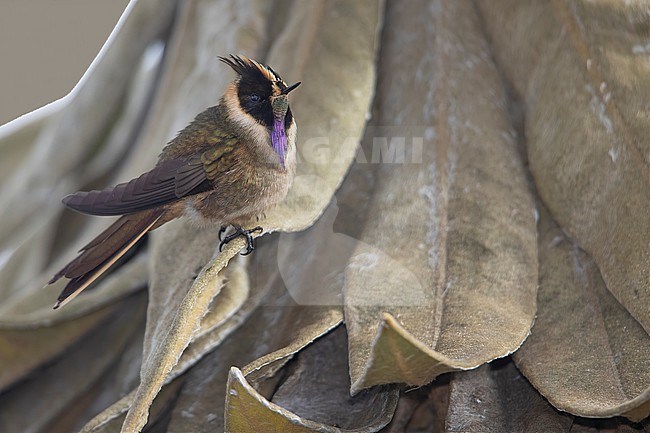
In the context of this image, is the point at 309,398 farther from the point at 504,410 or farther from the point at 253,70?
the point at 253,70

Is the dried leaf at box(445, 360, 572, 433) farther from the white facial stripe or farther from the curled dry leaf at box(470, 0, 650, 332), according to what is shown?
the white facial stripe

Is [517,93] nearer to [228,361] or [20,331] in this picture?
[228,361]

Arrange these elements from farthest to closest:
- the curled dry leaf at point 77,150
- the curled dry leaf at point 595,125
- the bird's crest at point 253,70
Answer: the curled dry leaf at point 77,150
the bird's crest at point 253,70
the curled dry leaf at point 595,125

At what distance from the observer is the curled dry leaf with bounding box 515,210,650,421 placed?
2.08ft

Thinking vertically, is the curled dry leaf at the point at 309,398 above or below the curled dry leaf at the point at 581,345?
above

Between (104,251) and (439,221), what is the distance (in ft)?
1.16

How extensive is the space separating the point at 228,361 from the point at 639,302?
400 millimetres

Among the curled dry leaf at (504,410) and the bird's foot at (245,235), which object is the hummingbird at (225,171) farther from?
the curled dry leaf at (504,410)

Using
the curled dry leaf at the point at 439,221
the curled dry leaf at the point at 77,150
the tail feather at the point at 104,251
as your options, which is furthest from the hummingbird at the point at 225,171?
the curled dry leaf at the point at 77,150

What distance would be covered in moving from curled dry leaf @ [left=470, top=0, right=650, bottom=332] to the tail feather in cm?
43

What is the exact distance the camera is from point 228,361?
0.82 metres

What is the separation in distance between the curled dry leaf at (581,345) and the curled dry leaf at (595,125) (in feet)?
0.07

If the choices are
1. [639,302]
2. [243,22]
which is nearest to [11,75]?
[243,22]

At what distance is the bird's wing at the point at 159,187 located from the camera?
2.51 feet
